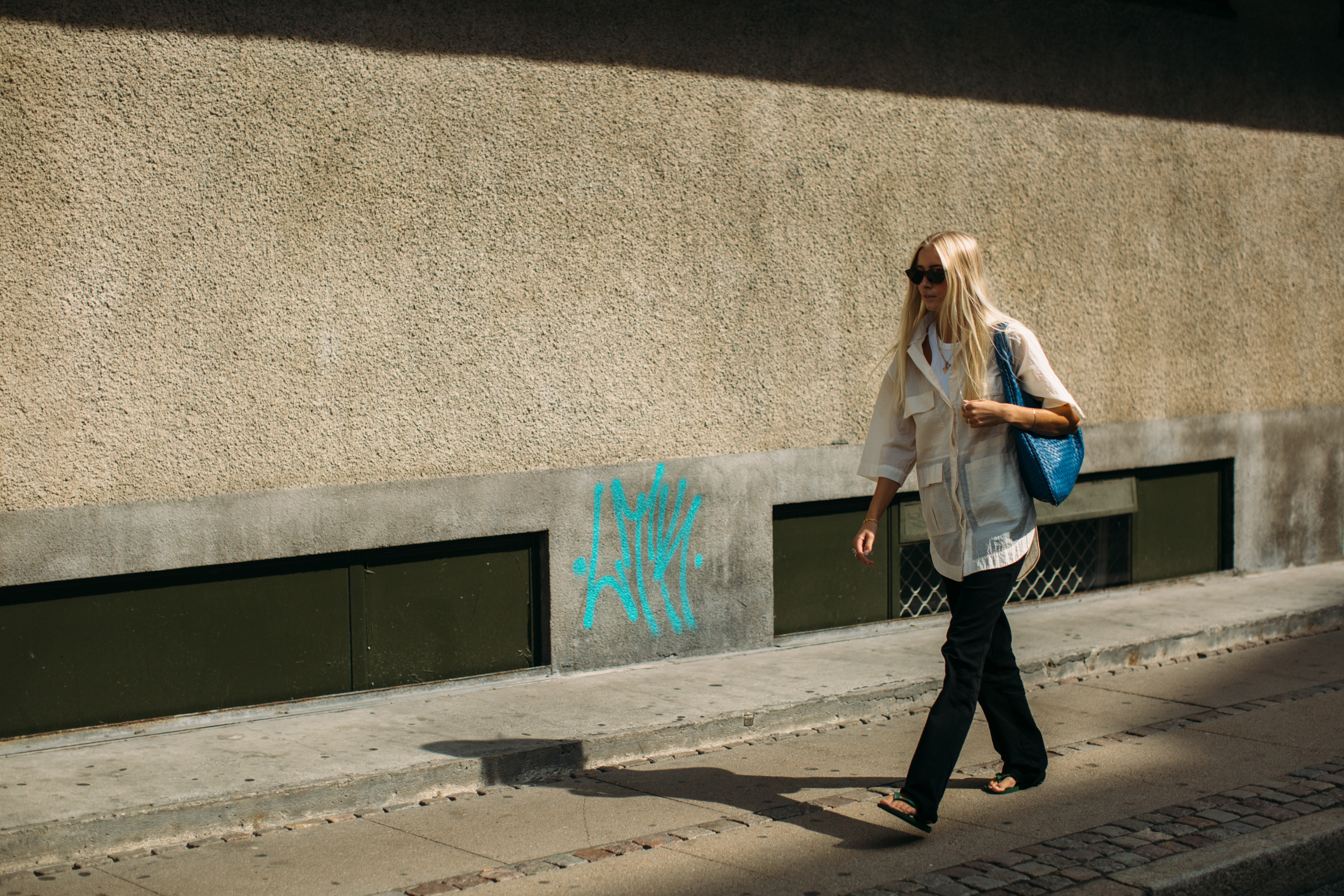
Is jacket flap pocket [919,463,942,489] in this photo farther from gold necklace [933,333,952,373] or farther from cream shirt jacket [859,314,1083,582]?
gold necklace [933,333,952,373]

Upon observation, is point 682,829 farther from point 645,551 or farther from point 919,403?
point 645,551

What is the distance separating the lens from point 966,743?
5.44m

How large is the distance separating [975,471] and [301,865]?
247cm

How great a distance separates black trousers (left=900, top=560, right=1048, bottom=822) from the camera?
13.7 feet

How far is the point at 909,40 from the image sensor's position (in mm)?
7266

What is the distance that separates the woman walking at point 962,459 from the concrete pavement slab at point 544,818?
32.5 inches

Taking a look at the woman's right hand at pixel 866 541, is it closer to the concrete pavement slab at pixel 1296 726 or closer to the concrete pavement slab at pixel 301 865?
the concrete pavement slab at pixel 301 865

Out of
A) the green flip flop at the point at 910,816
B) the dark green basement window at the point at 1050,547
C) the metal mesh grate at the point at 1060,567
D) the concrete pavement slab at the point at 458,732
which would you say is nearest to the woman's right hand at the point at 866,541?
the green flip flop at the point at 910,816

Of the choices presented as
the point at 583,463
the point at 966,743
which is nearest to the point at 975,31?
the point at 583,463

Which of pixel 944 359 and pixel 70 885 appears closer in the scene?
A: pixel 70 885

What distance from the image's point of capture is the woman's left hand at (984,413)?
4219 mm

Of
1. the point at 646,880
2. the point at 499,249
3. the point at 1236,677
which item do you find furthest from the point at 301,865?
the point at 1236,677

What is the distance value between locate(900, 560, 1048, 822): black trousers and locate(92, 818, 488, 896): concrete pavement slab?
4.63 ft

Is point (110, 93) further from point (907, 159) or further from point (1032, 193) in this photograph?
point (1032, 193)
